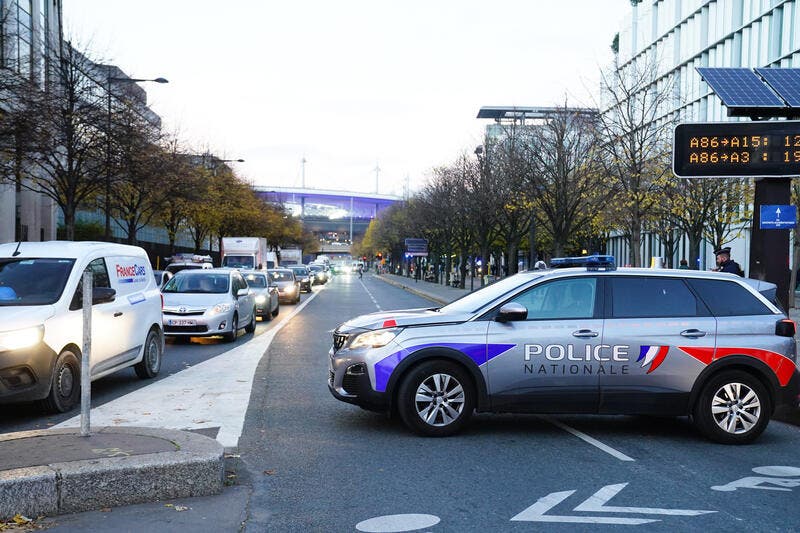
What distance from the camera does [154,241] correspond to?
67.9m

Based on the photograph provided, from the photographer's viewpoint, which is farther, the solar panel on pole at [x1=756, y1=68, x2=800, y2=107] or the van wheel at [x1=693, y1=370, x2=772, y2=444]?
the solar panel on pole at [x1=756, y1=68, x2=800, y2=107]

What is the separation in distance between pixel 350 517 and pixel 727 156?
10054 mm

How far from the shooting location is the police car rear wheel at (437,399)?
7.53 meters

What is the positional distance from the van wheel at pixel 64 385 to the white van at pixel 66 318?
1cm

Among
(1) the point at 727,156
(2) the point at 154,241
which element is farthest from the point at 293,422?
(2) the point at 154,241

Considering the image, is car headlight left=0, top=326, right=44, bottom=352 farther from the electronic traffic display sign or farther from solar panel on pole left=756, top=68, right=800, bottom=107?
solar panel on pole left=756, top=68, right=800, bottom=107

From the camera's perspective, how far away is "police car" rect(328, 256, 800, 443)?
7516mm

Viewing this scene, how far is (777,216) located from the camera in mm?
12875

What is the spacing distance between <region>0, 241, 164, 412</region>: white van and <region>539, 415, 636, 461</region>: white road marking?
16.6 ft

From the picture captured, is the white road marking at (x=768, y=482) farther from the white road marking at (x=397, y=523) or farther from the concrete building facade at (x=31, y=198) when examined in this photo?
the concrete building facade at (x=31, y=198)

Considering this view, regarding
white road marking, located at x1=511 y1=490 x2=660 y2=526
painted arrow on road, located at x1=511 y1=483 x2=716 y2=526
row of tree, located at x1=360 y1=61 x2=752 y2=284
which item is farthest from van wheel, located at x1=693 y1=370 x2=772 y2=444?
row of tree, located at x1=360 y1=61 x2=752 y2=284

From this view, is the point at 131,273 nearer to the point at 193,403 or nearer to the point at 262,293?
the point at 193,403

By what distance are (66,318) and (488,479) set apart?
17.0 ft

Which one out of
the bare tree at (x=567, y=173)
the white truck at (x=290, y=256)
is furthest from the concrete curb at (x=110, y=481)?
the white truck at (x=290, y=256)
